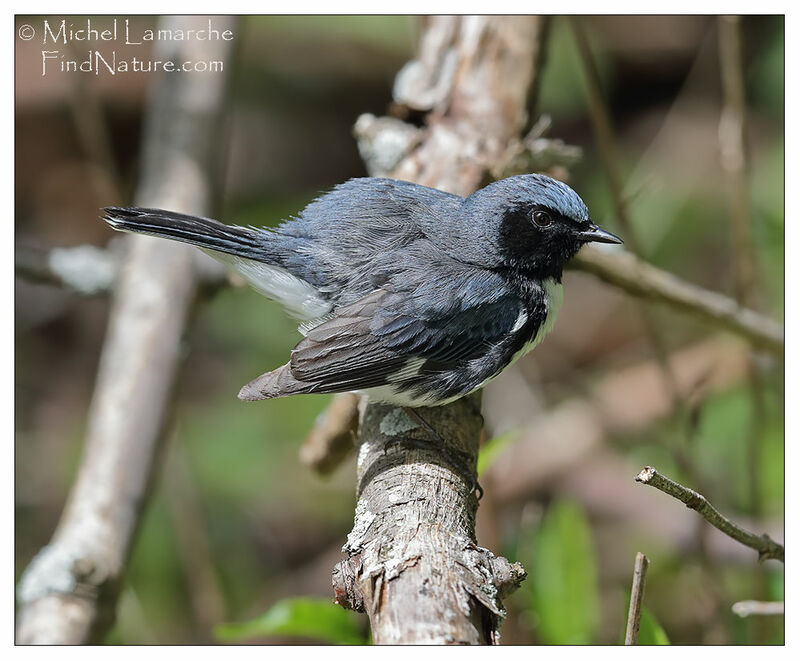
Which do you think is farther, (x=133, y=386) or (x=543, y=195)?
(x=133, y=386)

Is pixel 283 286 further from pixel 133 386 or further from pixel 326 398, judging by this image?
pixel 326 398

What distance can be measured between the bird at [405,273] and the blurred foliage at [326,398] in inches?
15.0

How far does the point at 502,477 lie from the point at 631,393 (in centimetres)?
104

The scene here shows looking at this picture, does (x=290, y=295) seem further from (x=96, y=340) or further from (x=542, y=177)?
(x=96, y=340)

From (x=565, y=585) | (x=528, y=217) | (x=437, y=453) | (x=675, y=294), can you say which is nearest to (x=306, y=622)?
(x=437, y=453)

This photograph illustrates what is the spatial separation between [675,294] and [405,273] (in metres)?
1.17

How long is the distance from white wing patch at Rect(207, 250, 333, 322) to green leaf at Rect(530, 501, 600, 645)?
42.4 inches

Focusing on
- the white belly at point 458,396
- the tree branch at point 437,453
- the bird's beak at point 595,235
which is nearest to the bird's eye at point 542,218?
the bird's beak at point 595,235

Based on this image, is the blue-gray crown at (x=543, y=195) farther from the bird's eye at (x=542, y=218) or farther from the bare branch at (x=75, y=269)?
the bare branch at (x=75, y=269)

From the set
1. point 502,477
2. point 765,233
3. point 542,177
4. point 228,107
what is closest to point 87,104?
point 228,107

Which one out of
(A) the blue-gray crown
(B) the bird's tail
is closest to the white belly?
(A) the blue-gray crown

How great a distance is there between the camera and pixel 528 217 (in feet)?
8.63

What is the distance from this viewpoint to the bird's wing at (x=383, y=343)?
2303 mm

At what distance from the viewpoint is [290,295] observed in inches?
101
